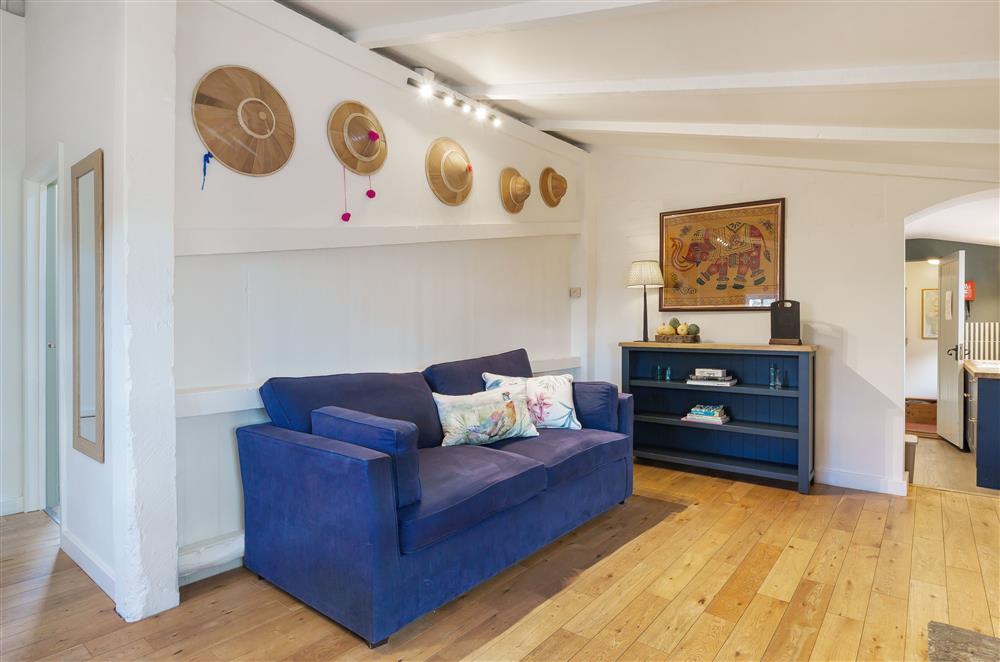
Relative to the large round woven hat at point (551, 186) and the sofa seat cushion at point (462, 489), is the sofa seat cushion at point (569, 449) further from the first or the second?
the large round woven hat at point (551, 186)

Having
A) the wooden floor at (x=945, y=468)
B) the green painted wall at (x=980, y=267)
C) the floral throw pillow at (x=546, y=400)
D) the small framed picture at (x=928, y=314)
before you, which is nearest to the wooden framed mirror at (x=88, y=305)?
the floral throw pillow at (x=546, y=400)

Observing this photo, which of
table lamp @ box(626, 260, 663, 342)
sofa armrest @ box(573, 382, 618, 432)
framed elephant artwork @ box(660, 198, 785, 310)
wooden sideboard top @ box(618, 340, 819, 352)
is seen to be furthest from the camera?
table lamp @ box(626, 260, 663, 342)

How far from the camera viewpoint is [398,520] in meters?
2.00

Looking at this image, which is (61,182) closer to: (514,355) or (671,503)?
(514,355)

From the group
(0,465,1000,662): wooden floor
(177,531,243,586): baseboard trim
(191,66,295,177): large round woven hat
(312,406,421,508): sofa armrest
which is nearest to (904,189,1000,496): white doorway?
(0,465,1000,662): wooden floor

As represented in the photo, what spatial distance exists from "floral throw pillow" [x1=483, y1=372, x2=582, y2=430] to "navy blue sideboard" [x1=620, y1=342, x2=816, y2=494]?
1112 millimetres

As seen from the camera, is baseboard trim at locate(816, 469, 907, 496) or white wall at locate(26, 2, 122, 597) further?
baseboard trim at locate(816, 469, 907, 496)

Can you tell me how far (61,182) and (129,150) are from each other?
2.89 feet

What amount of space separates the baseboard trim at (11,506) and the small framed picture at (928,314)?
379 inches

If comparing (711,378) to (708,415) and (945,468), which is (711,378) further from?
(945,468)

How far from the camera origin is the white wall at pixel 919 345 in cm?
756

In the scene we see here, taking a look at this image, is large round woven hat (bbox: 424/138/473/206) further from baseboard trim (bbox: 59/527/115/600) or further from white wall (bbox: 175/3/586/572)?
baseboard trim (bbox: 59/527/115/600)

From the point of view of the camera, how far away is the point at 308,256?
9.44ft

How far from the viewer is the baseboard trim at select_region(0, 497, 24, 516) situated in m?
3.29
